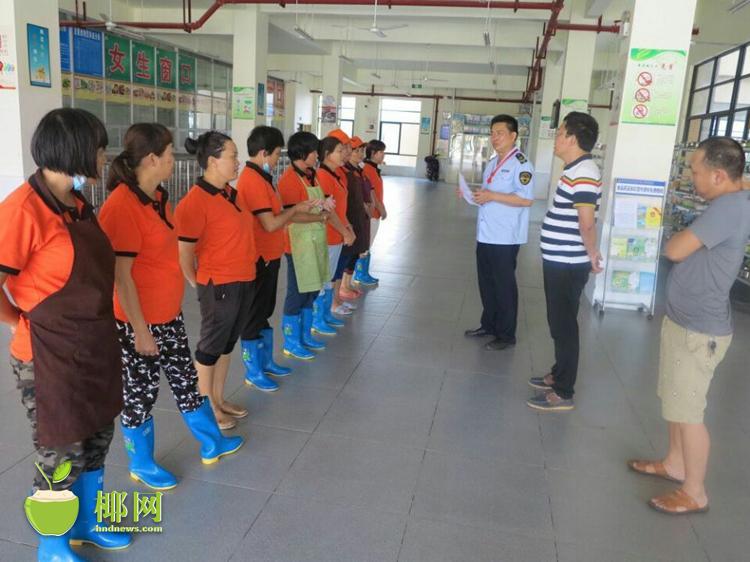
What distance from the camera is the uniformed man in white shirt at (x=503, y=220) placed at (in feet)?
12.0

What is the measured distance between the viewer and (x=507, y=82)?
1775 centimetres

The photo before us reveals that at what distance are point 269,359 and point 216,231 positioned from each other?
1.07 metres

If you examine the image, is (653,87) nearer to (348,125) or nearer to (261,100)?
(261,100)

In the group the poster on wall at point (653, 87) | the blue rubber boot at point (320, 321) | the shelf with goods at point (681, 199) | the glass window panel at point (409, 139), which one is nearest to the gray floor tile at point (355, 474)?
the blue rubber boot at point (320, 321)

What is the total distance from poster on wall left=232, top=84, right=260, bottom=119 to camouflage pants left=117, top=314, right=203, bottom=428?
27.2 ft

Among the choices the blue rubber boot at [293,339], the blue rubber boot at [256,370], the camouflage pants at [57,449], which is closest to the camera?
the camouflage pants at [57,449]

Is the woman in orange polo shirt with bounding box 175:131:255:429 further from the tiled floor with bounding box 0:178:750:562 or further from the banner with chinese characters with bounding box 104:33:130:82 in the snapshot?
the banner with chinese characters with bounding box 104:33:130:82

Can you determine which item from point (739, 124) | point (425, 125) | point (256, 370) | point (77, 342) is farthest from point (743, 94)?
point (425, 125)

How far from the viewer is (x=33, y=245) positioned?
1.45 meters

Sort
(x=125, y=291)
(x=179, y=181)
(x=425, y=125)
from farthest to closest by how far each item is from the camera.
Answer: (x=425, y=125) → (x=179, y=181) → (x=125, y=291)

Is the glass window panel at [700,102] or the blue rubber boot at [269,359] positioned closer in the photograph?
the blue rubber boot at [269,359]

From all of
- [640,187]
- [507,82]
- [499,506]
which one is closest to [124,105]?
[640,187]

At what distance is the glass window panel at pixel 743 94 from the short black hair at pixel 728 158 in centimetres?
701

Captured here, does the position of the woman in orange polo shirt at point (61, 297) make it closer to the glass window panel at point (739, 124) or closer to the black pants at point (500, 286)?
the black pants at point (500, 286)
